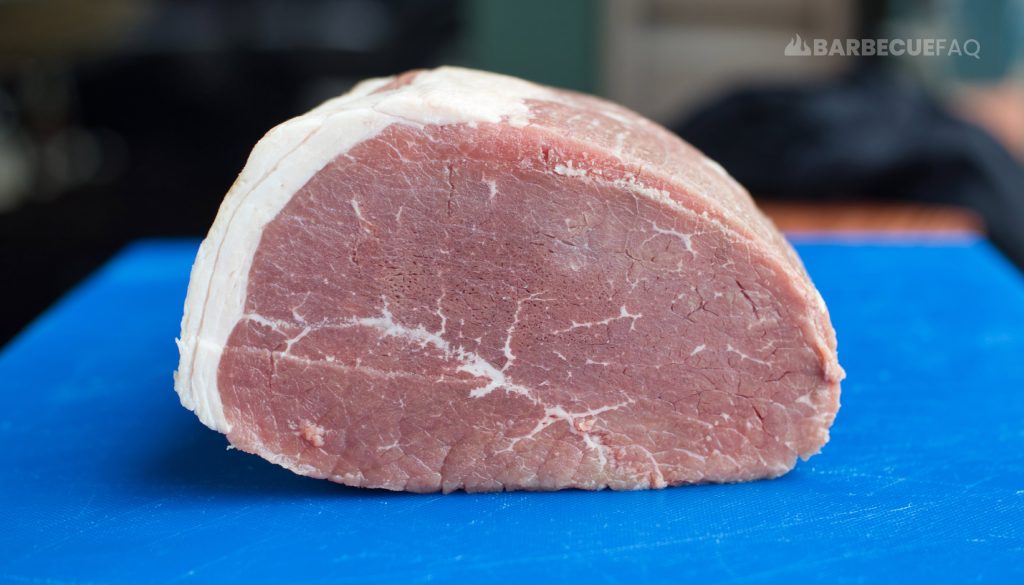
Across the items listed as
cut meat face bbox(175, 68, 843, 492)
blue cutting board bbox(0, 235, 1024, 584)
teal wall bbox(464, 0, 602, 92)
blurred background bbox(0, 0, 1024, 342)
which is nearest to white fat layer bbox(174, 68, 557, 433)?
cut meat face bbox(175, 68, 843, 492)

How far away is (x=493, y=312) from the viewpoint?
239 centimetres

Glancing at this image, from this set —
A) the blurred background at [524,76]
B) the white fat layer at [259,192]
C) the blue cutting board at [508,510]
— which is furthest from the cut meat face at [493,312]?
the blurred background at [524,76]

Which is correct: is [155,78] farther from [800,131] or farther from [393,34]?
[800,131]

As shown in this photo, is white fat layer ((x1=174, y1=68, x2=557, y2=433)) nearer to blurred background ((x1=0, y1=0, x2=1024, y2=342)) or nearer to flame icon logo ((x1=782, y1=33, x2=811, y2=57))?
blurred background ((x1=0, y1=0, x2=1024, y2=342))

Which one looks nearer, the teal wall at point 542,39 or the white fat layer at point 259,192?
the white fat layer at point 259,192

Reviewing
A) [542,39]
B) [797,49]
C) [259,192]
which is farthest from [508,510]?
[797,49]

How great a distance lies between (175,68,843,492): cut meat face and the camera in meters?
2.30

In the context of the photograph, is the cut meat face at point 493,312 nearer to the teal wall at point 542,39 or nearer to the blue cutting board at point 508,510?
the blue cutting board at point 508,510

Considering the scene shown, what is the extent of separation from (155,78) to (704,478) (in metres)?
11.9

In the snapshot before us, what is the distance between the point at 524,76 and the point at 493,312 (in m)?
A: 6.51

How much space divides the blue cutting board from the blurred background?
2.34 metres

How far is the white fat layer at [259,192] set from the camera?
2285 millimetres

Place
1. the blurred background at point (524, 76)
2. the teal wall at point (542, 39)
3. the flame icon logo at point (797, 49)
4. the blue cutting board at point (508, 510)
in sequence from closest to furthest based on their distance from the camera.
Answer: the blue cutting board at point (508, 510)
the blurred background at point (524, 76)
the teal wall at point (542, 39)
the flame icon logo at point (797, 49)

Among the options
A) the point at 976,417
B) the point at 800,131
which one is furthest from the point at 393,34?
the point at 976,417
